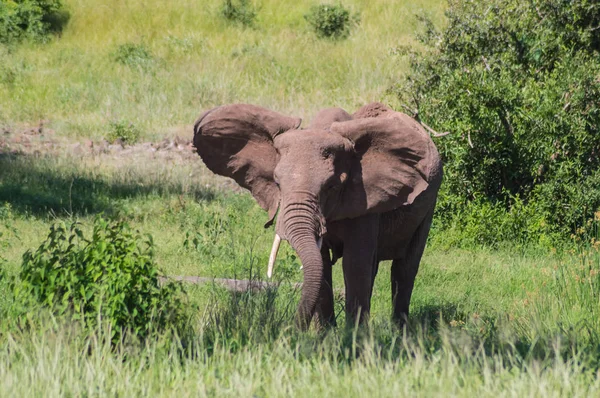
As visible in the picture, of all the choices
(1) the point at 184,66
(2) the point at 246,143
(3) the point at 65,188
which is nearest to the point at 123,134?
(3) the point at 65,188

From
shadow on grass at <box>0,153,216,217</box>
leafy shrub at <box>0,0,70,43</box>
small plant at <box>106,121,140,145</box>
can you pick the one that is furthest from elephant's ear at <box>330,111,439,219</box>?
leafy shrub at <box>0,0,70,43</box>

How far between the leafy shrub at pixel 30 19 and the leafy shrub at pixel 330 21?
24.2 ft

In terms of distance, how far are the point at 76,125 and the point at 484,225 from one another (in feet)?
31.3

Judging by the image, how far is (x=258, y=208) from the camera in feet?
45.9

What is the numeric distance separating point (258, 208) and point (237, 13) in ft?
54.4

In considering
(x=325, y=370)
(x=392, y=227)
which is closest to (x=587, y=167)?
(x=392, y=227)

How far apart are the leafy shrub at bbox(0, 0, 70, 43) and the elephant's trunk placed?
21613 millimetres

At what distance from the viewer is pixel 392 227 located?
329 inches

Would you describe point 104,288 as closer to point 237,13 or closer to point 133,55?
point 133,55

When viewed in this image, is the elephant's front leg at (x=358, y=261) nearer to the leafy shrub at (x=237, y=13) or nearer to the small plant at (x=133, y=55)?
the small plant at (x=133, y=55)

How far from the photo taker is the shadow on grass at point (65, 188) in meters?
13.6

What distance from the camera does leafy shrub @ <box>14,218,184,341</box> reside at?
6.28 meters

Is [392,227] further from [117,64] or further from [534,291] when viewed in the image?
[117,64]

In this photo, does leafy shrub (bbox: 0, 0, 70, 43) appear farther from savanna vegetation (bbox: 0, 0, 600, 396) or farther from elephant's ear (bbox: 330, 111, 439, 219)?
elephant's ear (bbox: 330, 111, 439, 219)
